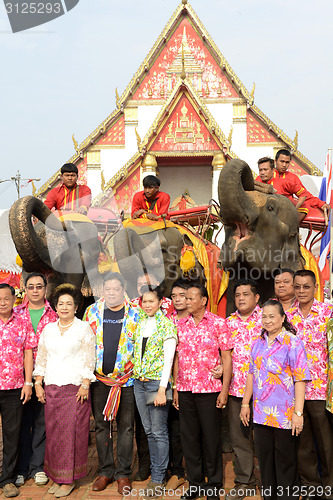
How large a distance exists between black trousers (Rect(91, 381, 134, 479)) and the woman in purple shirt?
1.12 meters

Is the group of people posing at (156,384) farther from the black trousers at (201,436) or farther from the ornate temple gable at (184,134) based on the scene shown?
the ornate temple gable at (184,134)

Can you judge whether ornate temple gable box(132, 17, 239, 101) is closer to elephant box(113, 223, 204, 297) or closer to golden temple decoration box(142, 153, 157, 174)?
golden temple decoration box(142, 153, 157, 174)

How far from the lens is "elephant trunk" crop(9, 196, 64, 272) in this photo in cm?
434

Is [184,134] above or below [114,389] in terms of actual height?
above

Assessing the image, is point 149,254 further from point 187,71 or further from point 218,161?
point 187,71

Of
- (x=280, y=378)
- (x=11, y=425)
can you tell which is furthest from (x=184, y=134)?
(x=280, y=378)

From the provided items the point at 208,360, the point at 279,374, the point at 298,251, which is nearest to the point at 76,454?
the point at 208,360

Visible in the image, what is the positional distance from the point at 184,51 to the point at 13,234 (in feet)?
49.6

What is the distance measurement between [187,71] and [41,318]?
14.9m

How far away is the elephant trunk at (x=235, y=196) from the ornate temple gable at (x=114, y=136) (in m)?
13.2

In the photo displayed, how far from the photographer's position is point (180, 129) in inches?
642

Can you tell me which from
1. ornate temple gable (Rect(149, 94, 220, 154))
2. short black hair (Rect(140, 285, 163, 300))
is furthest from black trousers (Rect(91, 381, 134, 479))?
ornate temple gable (Rect(149, 94, 220, 154))

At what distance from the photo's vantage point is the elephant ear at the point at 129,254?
4805mm

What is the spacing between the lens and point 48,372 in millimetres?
4145
